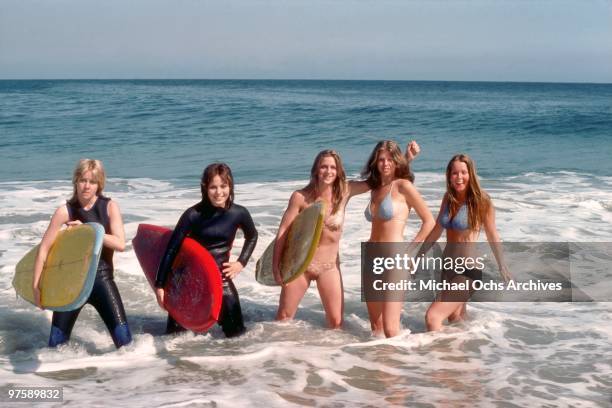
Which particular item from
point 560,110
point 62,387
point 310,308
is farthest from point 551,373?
point 560,110

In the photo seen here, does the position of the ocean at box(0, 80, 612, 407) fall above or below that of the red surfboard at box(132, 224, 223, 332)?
below

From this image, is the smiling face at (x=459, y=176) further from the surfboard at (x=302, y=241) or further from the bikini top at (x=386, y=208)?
the surfboard at (x=302, y=241)

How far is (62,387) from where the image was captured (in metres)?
4.69

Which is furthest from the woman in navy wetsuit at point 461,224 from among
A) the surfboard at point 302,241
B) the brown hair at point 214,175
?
the brown hair at point 214,175

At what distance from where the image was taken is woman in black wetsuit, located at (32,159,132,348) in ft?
16.0

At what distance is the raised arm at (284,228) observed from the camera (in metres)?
5.41

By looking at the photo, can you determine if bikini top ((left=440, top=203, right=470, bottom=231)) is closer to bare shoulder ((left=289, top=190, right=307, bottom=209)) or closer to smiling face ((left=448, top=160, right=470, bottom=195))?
smiling face ((left=448, top=160, right=470, bottom=195))

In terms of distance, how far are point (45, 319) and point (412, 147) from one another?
136 inches

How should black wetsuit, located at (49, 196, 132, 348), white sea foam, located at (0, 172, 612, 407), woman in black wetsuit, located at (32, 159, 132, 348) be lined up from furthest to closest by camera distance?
black wetsuit, located at (49, 196, 132, 348) → woman in black wetsuit, located at (32, 159, 132, 348) → white sea foam, located at (0, 172, 612, 407)

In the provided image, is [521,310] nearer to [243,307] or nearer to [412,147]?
[412,147]

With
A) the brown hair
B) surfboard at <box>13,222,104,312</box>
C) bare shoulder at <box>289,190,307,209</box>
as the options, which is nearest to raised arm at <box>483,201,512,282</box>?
bare shoulder at <box>289,190,307,209</box>

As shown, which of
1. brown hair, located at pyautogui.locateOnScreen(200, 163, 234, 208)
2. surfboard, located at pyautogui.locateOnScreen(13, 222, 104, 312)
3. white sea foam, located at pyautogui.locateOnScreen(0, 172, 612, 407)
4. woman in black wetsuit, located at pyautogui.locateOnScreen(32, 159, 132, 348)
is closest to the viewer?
white sea foam, located at pyautogui.locateOnScreen(0, 172, 612, 407)

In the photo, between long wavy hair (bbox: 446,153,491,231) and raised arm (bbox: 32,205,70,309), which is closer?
raised arm (bbox: 32,205,70,309)

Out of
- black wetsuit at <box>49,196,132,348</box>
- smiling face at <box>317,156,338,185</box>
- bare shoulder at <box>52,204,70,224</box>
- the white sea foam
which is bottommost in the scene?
the white sea foam
